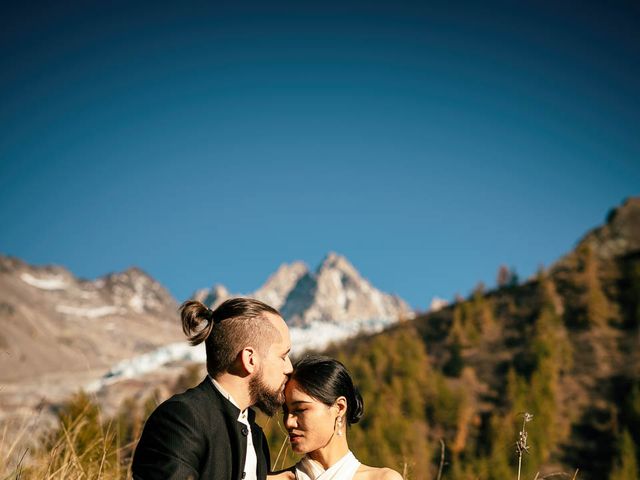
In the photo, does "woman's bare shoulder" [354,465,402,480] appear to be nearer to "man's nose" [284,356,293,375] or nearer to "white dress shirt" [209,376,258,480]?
"white dress shirt" [209,376,258,480]

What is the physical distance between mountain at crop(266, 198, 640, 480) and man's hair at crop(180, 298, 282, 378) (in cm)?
2303

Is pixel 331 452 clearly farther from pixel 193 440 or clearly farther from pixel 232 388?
pixel 193 440

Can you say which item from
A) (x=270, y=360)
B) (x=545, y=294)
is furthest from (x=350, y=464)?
(x=545, y=294)

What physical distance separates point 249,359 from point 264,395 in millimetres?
228

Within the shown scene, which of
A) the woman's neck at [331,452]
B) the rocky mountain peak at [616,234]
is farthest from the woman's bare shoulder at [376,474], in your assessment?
the rocky mountain peak at [616,234]

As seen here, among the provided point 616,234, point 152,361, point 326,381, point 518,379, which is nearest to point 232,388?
point 326,381

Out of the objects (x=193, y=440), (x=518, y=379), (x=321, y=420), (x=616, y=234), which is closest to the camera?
(x=193, y=440)

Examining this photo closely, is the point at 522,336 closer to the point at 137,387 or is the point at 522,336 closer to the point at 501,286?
the point at 501,286

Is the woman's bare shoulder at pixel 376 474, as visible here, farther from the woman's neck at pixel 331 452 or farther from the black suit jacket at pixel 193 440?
the black suit jacket at pixel 193 440

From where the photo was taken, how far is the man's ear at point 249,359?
2820mm

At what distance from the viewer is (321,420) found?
296 centimetres

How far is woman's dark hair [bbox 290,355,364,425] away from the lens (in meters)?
2.97

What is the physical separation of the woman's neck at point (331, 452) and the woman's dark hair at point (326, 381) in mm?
132

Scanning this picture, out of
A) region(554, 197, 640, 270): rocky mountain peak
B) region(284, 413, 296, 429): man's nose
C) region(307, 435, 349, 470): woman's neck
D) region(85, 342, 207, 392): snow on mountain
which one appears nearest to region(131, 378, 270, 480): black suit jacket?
region(284, 413, 296, 429): man's nose
